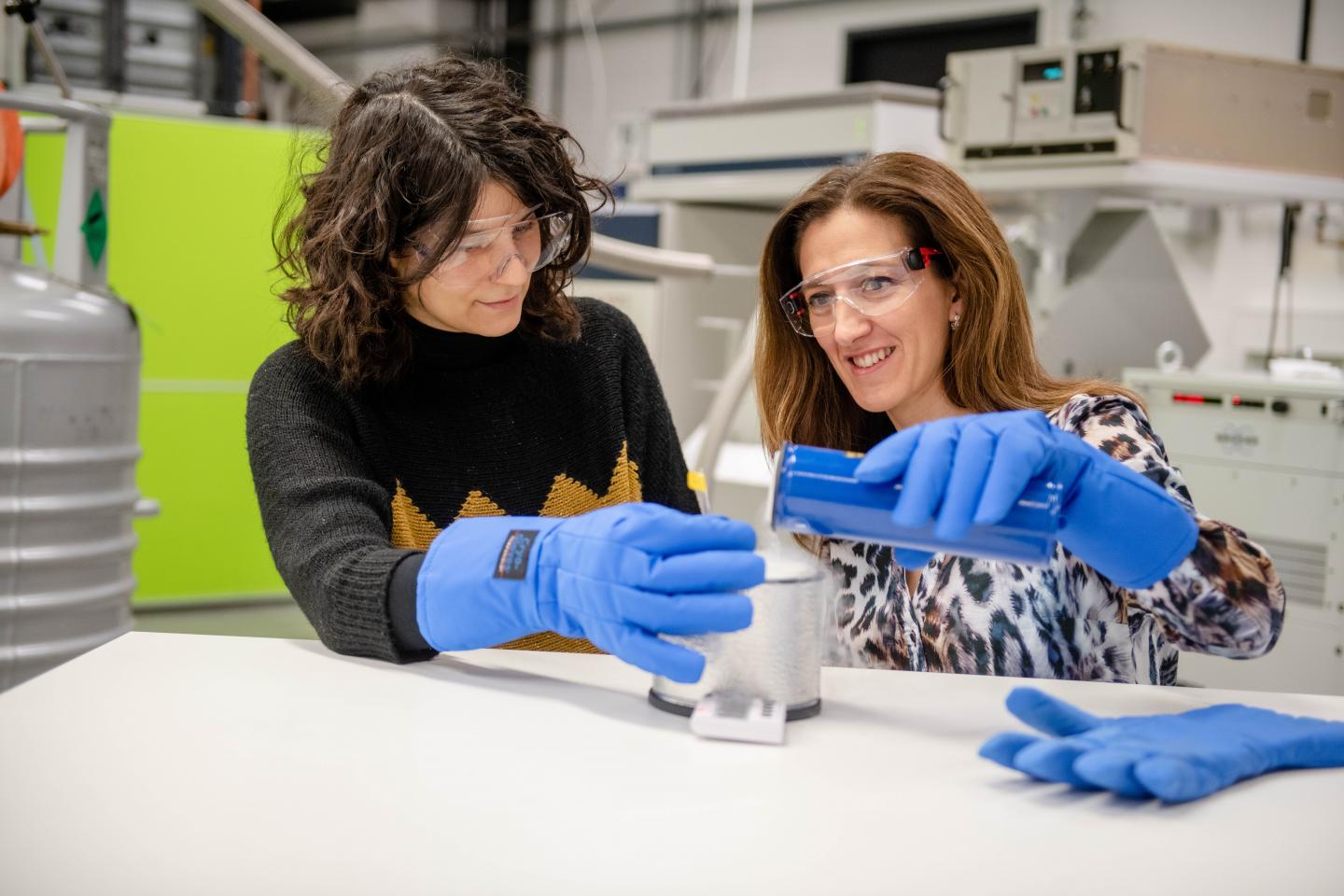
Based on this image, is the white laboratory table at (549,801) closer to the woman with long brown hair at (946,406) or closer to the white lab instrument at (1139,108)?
the woman with long brown hair at (946,406)

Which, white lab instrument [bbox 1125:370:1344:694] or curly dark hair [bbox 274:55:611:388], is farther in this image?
white lab instrument [bbox 1125:370:1344:694]

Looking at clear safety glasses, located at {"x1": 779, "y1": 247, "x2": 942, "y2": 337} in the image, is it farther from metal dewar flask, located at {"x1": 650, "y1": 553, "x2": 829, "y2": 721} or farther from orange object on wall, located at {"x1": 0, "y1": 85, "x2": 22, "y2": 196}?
orange object on wall, located at {"x1": 0, "y1": 85, "x2": 22, "y2": 196}

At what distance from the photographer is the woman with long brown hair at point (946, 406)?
3.67ft

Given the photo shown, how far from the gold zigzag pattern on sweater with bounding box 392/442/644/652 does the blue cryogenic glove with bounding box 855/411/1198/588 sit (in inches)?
23.0

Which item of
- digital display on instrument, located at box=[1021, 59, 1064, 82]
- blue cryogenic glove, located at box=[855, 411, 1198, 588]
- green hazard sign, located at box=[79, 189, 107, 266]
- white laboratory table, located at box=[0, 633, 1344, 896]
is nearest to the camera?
white laboratory table, located at box=[0, 633, 1344, 896]

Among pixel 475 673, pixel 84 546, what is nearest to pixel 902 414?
pixel 475 673

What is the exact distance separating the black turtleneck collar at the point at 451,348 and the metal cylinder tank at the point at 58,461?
2.89 feet

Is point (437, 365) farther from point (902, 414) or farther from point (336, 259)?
point (902, 414)

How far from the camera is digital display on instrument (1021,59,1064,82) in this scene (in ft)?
10.3

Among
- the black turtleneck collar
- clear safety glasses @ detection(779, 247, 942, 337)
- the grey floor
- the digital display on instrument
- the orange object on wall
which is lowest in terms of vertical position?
the grey floor

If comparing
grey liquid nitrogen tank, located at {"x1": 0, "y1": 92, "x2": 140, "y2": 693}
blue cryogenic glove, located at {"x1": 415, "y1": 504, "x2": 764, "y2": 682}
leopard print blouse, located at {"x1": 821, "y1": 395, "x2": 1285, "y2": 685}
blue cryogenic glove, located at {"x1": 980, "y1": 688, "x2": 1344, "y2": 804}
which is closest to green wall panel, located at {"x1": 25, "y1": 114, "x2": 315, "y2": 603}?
grey liquid nitrogen tank, located at {"x1": 0, "y1": 92, "x2": 140, "y2": 693}

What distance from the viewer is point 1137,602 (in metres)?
1.18

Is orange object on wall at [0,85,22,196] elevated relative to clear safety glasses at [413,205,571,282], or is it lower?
elevated

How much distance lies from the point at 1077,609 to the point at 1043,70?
2.29 meters
